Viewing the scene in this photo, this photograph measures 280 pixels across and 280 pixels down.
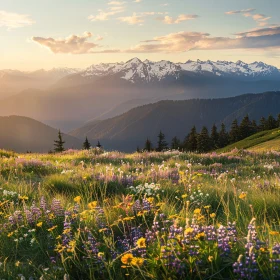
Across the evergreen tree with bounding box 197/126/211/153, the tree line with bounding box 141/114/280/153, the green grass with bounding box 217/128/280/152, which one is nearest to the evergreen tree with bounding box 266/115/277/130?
the tree line with bounding box 141/114/280/153

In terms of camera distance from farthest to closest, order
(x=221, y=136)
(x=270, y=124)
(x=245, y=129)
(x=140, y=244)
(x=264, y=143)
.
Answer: (x=221, y=136), (x=270, y=124), (x=245, y=129), (x=264, y=143), (x=140, y=244)

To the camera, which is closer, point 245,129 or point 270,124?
point 245,129

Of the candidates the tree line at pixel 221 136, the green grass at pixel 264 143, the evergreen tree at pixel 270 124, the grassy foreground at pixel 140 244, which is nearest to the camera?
the grassy foreground at pixel 140 244

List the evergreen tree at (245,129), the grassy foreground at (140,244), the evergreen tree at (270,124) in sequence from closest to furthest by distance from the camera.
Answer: the grassy foreground at (140,244)
the evergreen tree at (245,129)
the evergreen tree at (270,124)

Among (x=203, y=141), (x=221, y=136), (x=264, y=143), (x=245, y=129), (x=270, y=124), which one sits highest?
(x=270, y=124)

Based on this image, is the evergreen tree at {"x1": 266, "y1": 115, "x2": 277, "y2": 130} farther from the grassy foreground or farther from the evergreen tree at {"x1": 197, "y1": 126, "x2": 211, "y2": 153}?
the grassy foreground

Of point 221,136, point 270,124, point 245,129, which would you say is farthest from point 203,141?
point 270,124

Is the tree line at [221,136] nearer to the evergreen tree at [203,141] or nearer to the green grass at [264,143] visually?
the evergreen tree at [203,141]

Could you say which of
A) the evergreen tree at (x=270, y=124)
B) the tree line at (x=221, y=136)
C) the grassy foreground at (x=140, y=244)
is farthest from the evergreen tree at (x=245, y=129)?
the grassy foreground at (x=140, y=244)

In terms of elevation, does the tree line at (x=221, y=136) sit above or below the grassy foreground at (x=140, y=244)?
below

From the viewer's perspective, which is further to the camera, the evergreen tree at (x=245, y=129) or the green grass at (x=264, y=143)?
the evergreen tree at (x=245, y=129)

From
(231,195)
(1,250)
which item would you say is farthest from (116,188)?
(1,250)

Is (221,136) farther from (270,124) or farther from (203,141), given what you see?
(270,124)

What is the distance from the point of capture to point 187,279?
328cm
